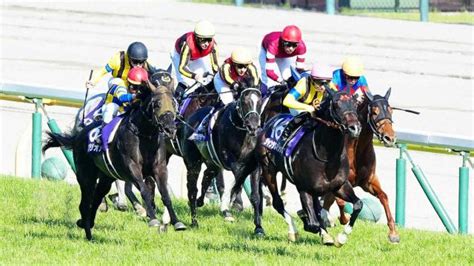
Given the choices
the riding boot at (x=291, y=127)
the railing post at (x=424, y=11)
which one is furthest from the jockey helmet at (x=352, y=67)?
the railing post at (x=424, y=11)

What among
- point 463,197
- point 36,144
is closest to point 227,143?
point 463,197

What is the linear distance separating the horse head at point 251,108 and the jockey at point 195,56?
7.47 ft

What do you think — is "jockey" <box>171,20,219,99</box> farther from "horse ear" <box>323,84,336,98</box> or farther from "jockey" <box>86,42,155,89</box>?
Answer: "horse ear" <box>323,84,336,98</box>

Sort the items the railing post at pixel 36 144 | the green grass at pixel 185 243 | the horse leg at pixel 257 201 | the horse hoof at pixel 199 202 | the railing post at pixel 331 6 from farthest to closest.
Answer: the railing post at pixel 331 6, the railing post at pixel 36 144, the horse hoof at pixel 199 202, the horse leg at pixel 257 201, the green grass at pixel 185 243

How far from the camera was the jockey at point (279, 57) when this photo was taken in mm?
14680

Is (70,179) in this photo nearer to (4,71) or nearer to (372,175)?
(372,175)

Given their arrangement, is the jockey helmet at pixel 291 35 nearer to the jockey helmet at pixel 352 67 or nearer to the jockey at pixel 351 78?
the jockey at pixel 351 78

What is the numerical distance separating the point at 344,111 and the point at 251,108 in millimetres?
1529

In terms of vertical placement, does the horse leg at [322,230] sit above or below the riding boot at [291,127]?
below

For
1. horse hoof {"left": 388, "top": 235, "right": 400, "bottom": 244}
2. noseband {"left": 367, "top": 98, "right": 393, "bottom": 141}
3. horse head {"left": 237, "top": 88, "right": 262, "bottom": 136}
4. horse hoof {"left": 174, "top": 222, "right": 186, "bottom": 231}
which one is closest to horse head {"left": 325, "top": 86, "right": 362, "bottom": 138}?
noseband {"left": 367, "top": 98, "right": 393, "bottom": 141}

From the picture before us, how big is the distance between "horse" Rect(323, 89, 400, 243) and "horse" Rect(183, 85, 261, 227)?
893 mm

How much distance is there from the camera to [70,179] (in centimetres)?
1720

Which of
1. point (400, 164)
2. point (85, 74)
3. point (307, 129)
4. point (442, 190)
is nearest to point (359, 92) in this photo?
point (307, 129)

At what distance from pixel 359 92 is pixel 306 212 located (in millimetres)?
1241
